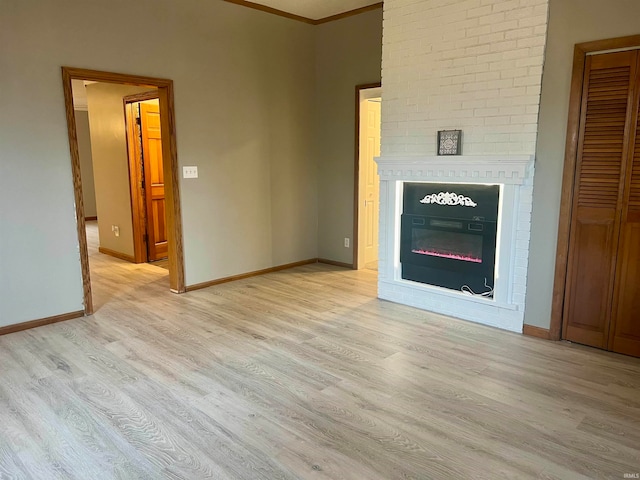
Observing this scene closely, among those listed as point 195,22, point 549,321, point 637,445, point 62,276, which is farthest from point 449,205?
point 62,276

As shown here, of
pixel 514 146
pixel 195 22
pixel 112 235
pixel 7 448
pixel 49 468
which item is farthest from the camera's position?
pixel 112 235

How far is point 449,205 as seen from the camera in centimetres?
394

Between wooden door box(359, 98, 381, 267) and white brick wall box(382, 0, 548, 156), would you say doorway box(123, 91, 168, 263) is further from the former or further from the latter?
white brick wall box(382, 0, 548, 156)

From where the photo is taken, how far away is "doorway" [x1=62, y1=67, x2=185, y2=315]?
382 cm

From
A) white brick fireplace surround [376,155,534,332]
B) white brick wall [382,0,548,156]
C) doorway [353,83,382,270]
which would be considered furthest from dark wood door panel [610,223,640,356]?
doorway [353,83,382,270]

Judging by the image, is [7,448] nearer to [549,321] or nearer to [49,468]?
[49,468]

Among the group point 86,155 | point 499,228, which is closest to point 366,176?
point 499,228

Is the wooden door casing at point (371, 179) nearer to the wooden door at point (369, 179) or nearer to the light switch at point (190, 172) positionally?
the wooden door at point (369, 179)

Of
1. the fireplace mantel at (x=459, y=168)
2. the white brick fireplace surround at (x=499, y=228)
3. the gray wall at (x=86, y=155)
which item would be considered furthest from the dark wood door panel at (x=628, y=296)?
the gray wall at (x=86, y=155)

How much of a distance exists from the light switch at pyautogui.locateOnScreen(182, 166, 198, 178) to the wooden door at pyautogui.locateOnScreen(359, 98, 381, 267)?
2.01 metres

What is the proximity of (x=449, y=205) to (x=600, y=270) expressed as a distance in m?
1.23

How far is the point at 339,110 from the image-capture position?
5.66 m

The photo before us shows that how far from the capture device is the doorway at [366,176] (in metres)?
5.46

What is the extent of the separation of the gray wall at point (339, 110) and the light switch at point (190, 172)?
183cm
